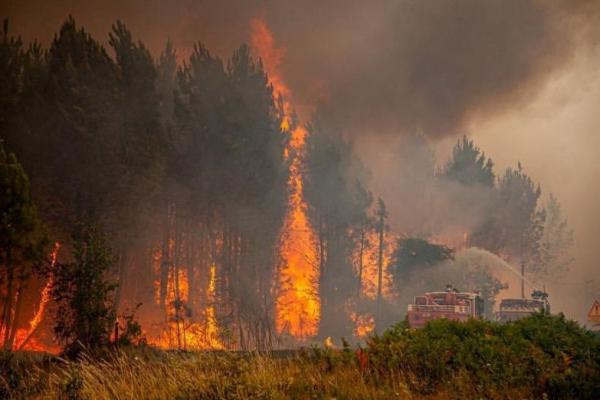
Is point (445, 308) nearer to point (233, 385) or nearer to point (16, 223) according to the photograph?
point (16, 223)

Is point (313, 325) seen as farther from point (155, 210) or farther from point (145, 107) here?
point (145, 107)

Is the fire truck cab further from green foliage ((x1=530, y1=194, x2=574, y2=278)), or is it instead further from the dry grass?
green foliage ((x1=530, y1=194, x2=574, y2=278))

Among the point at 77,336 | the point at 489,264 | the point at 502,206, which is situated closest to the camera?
the point at 77,336

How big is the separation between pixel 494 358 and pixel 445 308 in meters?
19.4

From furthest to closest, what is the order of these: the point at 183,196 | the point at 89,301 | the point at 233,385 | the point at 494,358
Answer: the point at 183,196, the point at 89,301, the point at 494,358, the point at 233,385

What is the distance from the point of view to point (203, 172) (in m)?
45.0

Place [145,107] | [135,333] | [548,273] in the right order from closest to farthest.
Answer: [135,333], [145,107], [548,273]

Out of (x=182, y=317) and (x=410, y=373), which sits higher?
(x=182, y=317)

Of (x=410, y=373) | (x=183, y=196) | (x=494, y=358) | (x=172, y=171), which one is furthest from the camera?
(x=183, y=196)

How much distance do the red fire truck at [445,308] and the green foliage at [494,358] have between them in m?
17.0

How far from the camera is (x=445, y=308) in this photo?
3014 centimetres

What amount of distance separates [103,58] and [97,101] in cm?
346

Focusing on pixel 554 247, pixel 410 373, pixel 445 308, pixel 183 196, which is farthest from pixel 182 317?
pixel 554 247

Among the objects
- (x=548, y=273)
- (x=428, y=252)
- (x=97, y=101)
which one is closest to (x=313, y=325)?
(x=428, y=252)
